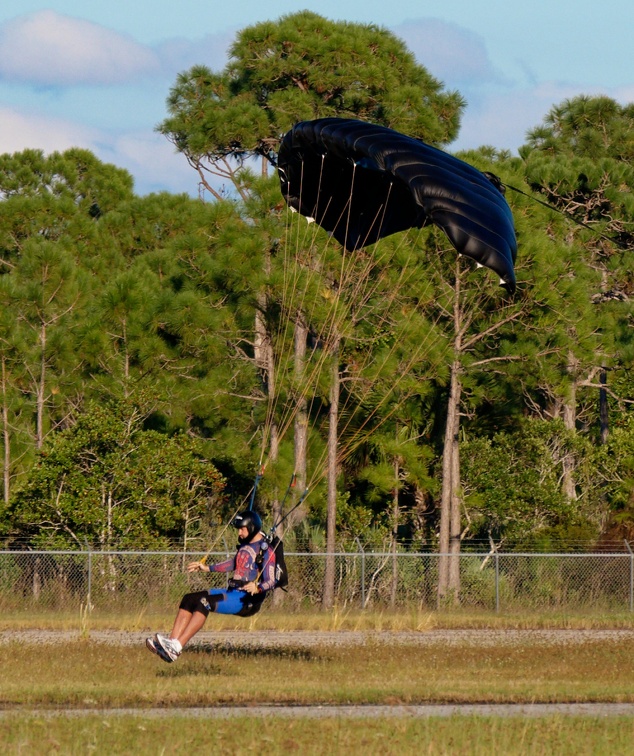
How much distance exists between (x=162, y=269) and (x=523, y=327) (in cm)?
1127

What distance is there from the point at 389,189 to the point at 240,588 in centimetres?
555

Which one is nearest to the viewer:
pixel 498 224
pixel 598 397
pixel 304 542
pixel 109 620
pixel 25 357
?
pixel 498 224

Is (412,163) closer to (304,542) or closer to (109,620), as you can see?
(109,620)

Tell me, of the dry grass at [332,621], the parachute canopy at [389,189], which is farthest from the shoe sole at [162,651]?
the dry grass at [332,621]

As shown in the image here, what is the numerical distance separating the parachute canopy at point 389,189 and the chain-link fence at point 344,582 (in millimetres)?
7733

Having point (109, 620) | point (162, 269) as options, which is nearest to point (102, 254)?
point (162, 269)

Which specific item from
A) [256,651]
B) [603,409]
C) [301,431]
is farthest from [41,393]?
[256,651]

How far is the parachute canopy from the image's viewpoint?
12406mm

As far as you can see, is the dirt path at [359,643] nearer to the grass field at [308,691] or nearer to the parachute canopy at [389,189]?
the grass field at [308,691]

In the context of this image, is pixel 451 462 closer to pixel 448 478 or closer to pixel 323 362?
pixel 448 478

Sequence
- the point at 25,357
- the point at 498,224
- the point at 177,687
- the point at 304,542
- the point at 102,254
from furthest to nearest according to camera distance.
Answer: the point at 102,254 < the point at 25,357 < the point at 304,542 < the point at 498,224 < the point at 177,687

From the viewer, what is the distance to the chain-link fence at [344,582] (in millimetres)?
22969

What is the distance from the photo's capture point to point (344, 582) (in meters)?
27.0

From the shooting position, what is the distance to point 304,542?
92.6 feet
